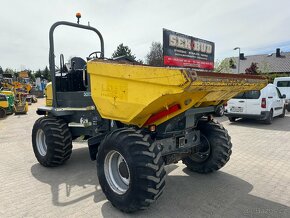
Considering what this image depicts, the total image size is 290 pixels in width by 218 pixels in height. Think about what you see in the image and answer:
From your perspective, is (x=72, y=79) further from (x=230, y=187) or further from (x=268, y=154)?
(x=268, y=154)

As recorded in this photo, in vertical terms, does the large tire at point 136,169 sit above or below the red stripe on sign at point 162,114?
below

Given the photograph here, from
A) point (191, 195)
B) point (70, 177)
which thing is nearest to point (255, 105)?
point (191, 195)

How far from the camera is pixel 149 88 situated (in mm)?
2982

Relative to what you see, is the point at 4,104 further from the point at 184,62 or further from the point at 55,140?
the point at 55,140

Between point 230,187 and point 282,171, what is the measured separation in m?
1.40

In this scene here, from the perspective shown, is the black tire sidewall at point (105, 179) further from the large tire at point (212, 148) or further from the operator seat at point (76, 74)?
the operator seat at point (76, 74)

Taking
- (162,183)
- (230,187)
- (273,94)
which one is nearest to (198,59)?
(273,94)

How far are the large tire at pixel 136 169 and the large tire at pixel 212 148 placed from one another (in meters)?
1.51

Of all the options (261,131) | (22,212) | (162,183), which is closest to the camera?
(162,183)

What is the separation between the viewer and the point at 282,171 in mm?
4949

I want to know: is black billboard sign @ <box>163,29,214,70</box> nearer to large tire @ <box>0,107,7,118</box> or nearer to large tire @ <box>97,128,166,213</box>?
large tire @ <box>97,128,166,213</box>

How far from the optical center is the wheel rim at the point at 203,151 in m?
4.58

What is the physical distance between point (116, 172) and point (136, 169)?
681 mm

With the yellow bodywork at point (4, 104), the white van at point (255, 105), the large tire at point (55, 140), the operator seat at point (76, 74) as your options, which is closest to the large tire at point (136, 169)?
the large tire at point (55, 140)
